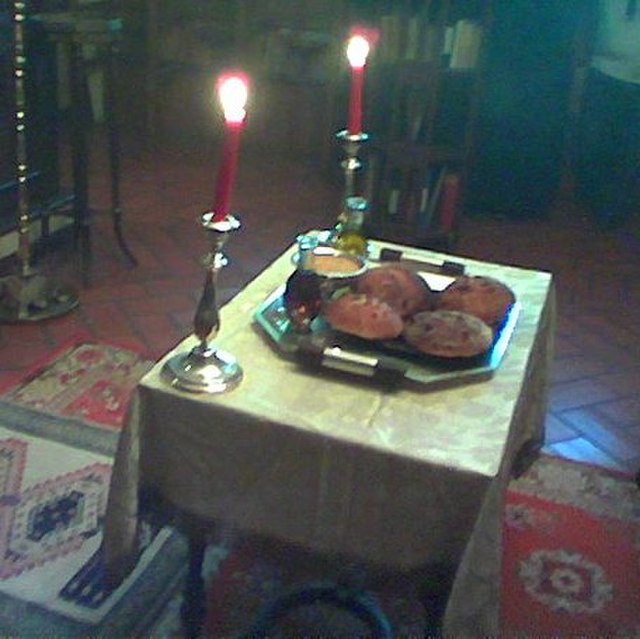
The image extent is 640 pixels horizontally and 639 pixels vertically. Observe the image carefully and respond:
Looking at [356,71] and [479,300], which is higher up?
[356,71]

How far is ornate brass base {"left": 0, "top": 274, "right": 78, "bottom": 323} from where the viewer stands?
2453mm

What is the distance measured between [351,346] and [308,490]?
0.23 meters

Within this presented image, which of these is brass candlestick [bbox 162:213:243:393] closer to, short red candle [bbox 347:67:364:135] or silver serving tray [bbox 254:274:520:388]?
silver serving tray [bbox 254:274:520:388]

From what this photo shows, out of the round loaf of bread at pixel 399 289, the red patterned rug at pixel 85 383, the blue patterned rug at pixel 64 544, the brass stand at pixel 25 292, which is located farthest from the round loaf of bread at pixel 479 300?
A: the brass stand at pixel 25 292

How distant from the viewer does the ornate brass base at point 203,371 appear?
3.87 ft

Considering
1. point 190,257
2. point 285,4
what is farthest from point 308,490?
point 285,4

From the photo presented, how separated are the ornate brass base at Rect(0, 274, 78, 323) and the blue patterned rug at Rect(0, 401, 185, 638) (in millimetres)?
504

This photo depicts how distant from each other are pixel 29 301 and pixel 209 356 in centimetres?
141

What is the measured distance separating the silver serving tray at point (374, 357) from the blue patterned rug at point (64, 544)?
350 millimetres

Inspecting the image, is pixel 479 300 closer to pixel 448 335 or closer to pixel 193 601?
pixel 448 335

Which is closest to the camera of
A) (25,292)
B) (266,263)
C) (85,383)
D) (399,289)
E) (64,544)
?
(399,289)

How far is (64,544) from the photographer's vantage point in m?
1.63

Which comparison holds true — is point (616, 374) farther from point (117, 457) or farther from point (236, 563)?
point (117, 457)

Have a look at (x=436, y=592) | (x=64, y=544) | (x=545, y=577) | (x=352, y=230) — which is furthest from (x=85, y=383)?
(x=436, y=592)
